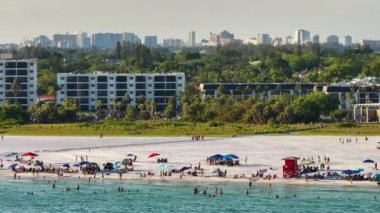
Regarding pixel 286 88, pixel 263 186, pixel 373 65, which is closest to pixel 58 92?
pixel 286 88

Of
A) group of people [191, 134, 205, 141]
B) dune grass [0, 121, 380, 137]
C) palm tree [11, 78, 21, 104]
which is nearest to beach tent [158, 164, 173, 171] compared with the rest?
group of people [191, 134, 205, 141]

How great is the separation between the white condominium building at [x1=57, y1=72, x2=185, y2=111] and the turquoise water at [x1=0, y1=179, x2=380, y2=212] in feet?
260

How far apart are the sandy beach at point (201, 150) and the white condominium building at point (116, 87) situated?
43.9 m

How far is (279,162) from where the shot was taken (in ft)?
271

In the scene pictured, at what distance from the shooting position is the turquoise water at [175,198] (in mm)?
63594

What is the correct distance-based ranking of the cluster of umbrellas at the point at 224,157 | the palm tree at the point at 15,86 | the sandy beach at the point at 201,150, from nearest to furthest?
the sandy beach at the point at 201,150, the cluster of umbrellas at the point at 224,157, the palm tree at the point at 15,86

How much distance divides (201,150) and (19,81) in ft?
204

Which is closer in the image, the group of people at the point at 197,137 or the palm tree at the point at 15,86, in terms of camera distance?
the group of people at the point at 197,137

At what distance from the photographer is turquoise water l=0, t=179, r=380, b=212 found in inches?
2504

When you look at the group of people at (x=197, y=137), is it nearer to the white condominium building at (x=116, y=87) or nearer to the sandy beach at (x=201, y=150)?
the sandy beach at (x=201, y=150)

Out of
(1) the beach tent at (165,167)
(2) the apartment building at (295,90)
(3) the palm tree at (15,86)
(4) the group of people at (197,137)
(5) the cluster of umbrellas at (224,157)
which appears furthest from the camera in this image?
(2) the apartment building at (295,90)

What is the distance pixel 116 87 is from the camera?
154 m

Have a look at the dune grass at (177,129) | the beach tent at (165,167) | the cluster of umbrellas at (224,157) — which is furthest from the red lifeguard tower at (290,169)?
the dune grass at (177,129)

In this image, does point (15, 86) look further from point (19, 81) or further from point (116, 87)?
point (116, 87)
